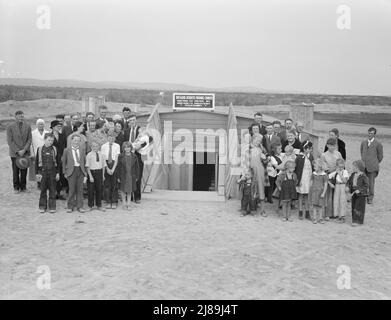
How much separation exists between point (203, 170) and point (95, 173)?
8788 millimetres

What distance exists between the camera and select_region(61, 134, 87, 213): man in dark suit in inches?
383

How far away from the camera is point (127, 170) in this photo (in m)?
10.2

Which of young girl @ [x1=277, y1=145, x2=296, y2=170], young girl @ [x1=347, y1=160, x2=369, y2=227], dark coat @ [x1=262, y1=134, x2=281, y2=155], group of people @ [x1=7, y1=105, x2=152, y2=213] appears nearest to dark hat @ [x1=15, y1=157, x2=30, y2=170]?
group of people @ [x1=7, y1=105, x2=152, y2=213]

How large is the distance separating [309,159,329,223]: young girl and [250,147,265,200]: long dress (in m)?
0.97

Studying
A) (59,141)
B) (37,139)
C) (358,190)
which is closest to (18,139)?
(37,139)

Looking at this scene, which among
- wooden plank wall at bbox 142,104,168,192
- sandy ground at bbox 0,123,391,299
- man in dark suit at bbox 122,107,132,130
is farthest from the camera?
wooden plank wall at bbox 142,104,168,192

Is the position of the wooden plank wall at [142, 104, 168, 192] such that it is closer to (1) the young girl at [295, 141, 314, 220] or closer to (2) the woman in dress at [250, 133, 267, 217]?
(2) the woman in dress at [250, 133, 267, 217]

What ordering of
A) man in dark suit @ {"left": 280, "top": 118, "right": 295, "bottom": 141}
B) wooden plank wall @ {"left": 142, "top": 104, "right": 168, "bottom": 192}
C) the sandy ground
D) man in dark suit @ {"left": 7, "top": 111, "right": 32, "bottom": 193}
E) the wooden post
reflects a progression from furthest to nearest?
the wooden post, wooden plank wall @ {"left": 142, "top": 104, "right": 168, "bottom": 192}, man in dark suit @ {"left": 7, "top": 111, "right": 32, "bottom": 193}, man in dark suit @ {"left": 280, "top": 118, "right": 295, "bottom": 141}, the sandy ground

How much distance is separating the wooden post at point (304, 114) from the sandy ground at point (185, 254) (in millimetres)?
7045

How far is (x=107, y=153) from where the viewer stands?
399 inches

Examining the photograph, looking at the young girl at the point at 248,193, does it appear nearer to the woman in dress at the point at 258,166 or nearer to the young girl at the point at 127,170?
the woman in dress at the point at 258,166

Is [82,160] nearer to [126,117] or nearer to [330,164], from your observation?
[126,117]
